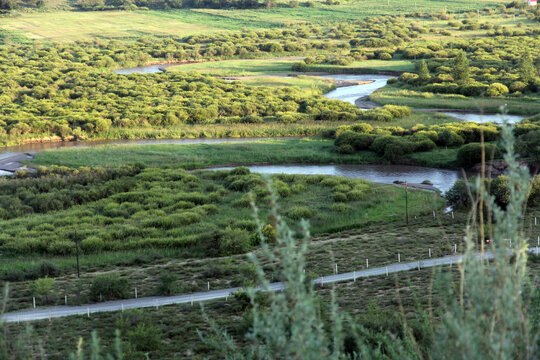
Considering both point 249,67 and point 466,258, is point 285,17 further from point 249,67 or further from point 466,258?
point 466,258

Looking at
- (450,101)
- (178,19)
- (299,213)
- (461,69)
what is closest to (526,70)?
(461,69)

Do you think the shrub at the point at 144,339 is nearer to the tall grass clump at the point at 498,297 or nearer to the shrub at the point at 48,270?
the shrub at the point at 48,270

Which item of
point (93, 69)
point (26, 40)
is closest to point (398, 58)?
point (93, 69)

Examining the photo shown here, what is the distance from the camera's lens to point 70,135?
5850 cm

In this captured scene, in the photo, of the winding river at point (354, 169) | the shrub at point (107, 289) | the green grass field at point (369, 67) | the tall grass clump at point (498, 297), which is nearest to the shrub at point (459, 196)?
the winding river at point (354, 169)

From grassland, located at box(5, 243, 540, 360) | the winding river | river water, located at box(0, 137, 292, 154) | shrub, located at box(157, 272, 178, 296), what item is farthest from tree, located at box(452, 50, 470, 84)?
shrub, located at box(157, 272, 178, 296)

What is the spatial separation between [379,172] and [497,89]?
107ft

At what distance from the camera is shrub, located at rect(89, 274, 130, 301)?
2205 cm

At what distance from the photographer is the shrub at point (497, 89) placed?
71.0 m

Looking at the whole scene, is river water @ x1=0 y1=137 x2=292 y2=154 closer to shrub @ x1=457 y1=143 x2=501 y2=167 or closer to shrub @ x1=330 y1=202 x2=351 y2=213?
shrub @ x1=457 y1=143 x2=501 y2=167

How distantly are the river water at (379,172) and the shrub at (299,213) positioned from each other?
819 cm

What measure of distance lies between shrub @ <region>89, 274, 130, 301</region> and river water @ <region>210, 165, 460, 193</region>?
2090 centimetres

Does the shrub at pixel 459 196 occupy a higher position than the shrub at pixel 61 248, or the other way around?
the shrub at pixel 459 196

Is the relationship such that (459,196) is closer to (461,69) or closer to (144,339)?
(144,339)
